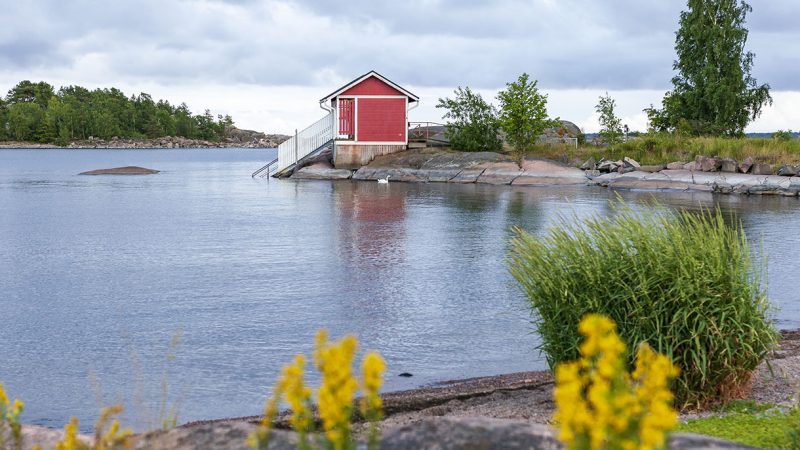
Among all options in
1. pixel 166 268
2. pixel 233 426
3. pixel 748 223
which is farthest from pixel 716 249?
pixel 748 223

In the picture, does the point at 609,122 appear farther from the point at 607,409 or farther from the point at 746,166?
the point at 607,409

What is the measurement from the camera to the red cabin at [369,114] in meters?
59.2

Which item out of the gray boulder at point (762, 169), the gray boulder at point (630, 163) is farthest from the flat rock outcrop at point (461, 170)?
the gray boulder at point (762, 169)

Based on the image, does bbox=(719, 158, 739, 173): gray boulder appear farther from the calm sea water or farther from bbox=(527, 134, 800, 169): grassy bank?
the calm sea water

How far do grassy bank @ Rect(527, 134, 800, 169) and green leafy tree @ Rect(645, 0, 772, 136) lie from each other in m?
3.71

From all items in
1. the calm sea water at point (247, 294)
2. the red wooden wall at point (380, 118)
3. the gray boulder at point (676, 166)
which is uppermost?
the red wooden wall at point (380, 118)

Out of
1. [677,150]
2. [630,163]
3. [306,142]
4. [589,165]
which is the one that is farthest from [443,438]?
[306,142]

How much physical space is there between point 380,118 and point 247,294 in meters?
42.0

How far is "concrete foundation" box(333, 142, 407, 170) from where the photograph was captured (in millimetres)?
60094

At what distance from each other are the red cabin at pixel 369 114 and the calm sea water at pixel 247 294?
19.3m

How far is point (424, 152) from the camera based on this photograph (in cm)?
6044

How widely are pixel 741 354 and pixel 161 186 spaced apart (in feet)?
180

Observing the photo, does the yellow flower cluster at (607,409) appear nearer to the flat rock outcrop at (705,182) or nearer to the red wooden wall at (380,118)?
the flat rock outcrop at (705,182)

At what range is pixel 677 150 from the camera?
55062 mm
